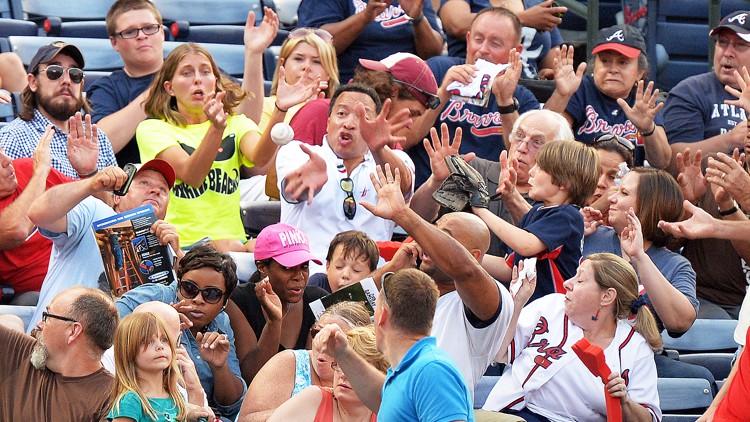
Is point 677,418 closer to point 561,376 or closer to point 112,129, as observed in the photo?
point 561,376

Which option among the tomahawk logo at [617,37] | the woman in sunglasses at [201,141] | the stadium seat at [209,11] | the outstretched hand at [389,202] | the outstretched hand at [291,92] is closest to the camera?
the outstretched hand at [389,202]

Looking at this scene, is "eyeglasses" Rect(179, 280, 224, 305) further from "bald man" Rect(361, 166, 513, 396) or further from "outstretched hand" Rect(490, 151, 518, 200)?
"outstretched hand" Rect(490, 151, 518, 200)

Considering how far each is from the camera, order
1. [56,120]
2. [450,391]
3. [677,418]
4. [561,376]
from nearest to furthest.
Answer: [450,391], [561,376], [677,418], [56,120]

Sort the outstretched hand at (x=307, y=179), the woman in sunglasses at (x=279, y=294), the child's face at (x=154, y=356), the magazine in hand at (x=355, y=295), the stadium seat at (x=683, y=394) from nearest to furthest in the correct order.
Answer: the child's face at (x=154, y=356) → the magazine in hand at (x=355, y=295) → the woman in sunglasses at (x=279, y=294) → the stadium seat at (x=683, y=394) → the outstretched hand at (x=307, y=179)

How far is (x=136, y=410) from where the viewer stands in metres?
4.51

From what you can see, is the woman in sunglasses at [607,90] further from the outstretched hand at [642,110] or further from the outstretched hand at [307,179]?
the outstretched hand at [307,179]

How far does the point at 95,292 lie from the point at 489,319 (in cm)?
146

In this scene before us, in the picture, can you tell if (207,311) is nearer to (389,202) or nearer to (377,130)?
(389,202)

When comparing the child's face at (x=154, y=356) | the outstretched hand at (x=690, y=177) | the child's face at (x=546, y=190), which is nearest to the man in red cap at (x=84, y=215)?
the child's face at (x=154, y=356)

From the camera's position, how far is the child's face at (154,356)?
4617 mm

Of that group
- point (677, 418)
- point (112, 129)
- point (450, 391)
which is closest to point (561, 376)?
point (677, 418)

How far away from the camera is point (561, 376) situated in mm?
5434

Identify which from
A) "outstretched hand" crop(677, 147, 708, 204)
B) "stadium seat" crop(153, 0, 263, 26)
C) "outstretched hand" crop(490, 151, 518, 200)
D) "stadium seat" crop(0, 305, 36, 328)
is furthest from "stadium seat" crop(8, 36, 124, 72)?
"outstretched hand" crop(677, 147, 708, 204)

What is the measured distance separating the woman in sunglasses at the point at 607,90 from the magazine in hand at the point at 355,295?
236 cm
